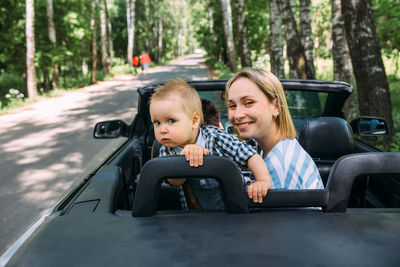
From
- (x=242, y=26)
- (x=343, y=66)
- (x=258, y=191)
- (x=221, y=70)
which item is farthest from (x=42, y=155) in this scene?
(x=221, y=70)

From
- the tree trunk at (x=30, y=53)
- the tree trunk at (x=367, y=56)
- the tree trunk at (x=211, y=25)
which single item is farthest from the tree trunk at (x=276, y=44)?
the tree trunk at (x=211, y=25)

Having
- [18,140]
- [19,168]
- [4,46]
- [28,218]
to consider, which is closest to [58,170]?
[19,168]

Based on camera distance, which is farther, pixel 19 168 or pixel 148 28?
pixel 148 28

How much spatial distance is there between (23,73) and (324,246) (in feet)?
74.5

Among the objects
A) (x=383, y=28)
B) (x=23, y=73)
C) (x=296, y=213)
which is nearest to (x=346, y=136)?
(x=296, y=213)

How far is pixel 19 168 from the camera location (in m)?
6.21

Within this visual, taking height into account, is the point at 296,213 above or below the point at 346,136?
below

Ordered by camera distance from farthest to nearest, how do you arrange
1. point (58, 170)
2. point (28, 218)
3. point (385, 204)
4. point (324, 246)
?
point (58, 170), point (28, 218), point (385, 204), point (324, 246)

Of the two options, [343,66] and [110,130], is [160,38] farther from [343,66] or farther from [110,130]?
[110,130]

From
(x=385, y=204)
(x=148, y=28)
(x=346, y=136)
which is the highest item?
(x=148, y=28)

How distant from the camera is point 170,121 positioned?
1.63 meters

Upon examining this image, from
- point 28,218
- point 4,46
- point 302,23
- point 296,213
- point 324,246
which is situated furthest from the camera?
point 4,46

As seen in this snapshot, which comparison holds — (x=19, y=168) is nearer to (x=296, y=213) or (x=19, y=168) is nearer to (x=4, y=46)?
(x=296, y=213)

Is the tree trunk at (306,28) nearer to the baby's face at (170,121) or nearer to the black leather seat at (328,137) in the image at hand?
the black leather seat at (328,137)
